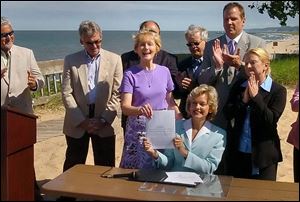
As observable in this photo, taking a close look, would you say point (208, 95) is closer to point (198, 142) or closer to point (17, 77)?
point (198, 142)

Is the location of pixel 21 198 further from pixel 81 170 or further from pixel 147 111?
pixel 147 111

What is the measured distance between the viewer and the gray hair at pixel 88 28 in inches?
170

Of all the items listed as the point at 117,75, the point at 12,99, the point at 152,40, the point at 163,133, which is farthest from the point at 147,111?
the point at 12,99

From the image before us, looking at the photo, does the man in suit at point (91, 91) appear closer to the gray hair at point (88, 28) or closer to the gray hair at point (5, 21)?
the gray hair at point (88, 28)

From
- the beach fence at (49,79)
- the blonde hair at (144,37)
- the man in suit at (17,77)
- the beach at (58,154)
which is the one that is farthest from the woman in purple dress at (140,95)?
the beach fence at (49,79)

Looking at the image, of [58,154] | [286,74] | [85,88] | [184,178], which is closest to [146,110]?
[184,178]

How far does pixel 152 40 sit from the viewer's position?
398 centimetres

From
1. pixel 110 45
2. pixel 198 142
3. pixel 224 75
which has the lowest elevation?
pixel 110 45

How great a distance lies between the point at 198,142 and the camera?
12.2 feet

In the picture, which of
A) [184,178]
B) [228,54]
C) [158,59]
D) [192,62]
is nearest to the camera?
[184,178]

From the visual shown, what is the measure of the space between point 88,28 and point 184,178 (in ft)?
5.29

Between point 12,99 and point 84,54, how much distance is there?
0.75 m

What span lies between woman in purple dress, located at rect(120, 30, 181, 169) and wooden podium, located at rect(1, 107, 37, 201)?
0.87 meters

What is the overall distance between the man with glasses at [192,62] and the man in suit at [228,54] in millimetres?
205
